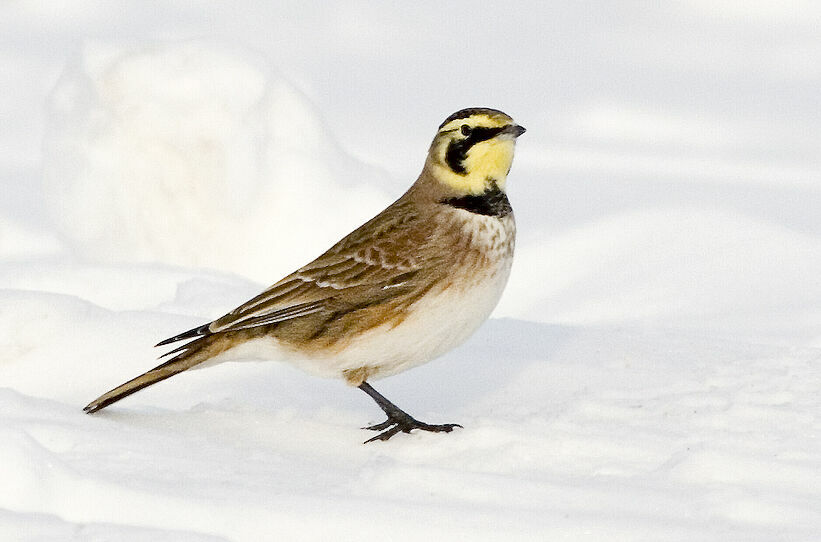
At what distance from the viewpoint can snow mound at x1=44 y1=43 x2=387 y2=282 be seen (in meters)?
11.1

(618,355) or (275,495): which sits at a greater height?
(618,355)

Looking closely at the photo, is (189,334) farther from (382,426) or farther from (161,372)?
(382,426)

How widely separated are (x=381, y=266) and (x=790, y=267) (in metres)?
5.14

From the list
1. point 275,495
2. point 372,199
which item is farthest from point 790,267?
point 275,495

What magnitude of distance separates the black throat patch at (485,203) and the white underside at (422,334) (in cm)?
5

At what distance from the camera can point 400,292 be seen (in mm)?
5508

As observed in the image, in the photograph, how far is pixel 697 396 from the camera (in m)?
5.93

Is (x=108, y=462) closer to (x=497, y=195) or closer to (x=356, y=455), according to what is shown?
(x=356, y=455)

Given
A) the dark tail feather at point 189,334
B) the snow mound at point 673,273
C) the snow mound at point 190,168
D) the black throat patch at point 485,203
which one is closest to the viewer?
the dark tail feather at point 189,334

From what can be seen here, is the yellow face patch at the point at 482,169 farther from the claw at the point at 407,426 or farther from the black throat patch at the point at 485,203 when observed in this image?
the claw at the point at 407,426

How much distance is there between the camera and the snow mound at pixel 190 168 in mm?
11062

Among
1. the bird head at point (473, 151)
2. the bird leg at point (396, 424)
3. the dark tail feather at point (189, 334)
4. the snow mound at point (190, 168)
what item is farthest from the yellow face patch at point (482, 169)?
the snow mound at point (190, 168)

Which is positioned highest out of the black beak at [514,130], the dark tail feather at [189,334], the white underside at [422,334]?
the black beak at [514,130]

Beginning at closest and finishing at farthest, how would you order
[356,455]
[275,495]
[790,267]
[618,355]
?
[275,495] → [356,455] → [618,355] → [790,267]
